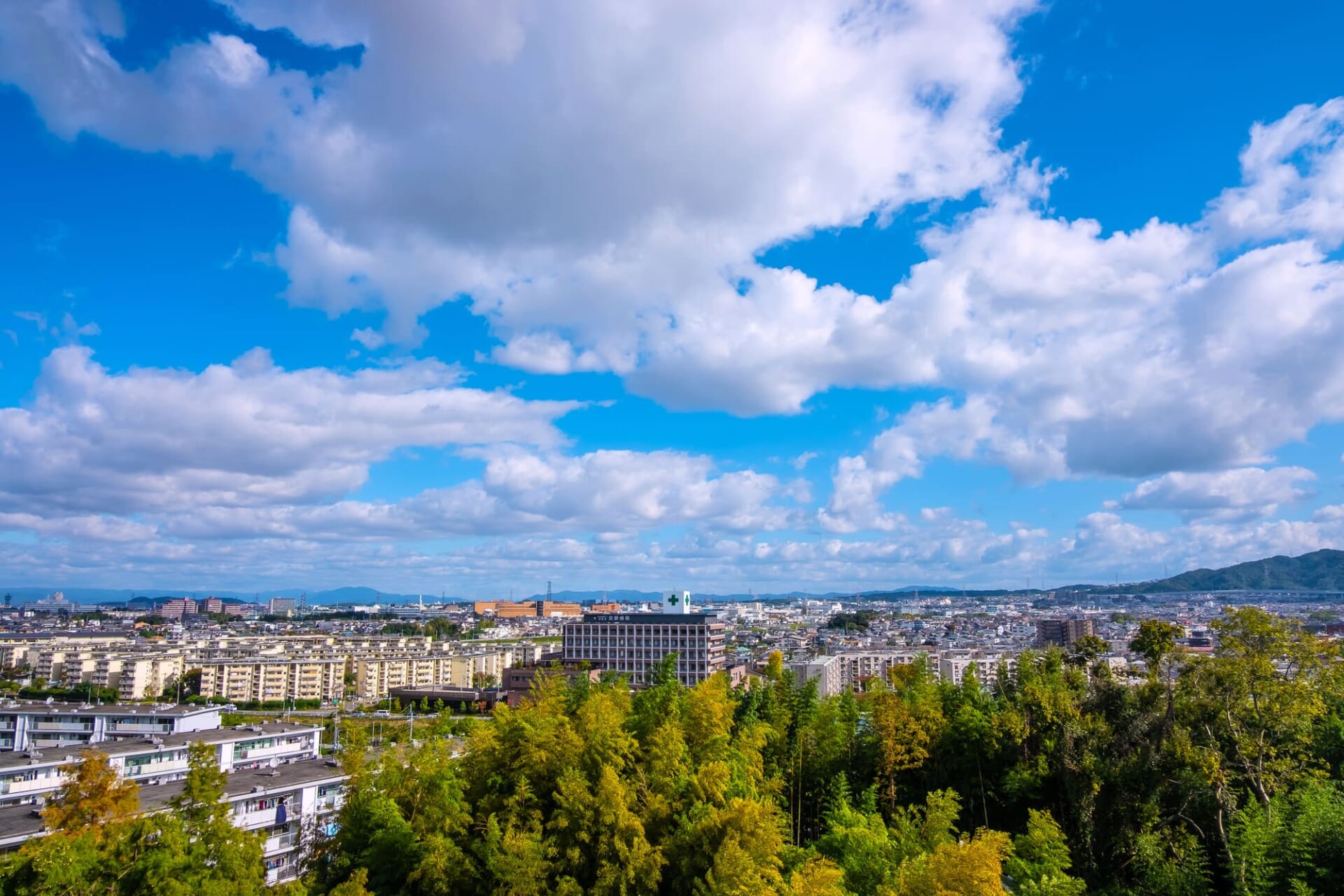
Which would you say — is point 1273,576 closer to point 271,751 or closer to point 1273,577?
point 1273,577

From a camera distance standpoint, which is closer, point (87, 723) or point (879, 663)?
point (87, 723)

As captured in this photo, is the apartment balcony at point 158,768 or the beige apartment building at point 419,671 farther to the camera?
the beige apartment building at point 419,671

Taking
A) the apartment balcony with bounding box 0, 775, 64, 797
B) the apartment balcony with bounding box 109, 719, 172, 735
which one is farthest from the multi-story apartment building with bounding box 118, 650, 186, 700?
Answer: the apartment balcony with bounding box 0, 775, 64, 797

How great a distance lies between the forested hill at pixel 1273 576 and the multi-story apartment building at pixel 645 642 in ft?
513

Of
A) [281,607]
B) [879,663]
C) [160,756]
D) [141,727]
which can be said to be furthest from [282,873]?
[281,607]

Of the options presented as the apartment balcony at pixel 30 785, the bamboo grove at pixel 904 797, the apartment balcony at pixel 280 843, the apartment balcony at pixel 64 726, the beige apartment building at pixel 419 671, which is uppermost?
the bamboo grove at pixel 904 797

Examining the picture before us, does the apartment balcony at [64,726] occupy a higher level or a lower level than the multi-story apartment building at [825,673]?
higher

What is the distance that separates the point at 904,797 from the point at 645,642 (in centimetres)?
2735

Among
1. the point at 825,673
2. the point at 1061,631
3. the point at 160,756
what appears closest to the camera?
the point at 160,756

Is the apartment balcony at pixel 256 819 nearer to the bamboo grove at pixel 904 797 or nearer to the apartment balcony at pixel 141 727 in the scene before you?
the bamboo grove at pixel 904 797

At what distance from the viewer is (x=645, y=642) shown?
42531mm

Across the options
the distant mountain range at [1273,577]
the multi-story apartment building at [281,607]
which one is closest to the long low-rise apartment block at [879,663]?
the multi-story apartment building at [281,607]

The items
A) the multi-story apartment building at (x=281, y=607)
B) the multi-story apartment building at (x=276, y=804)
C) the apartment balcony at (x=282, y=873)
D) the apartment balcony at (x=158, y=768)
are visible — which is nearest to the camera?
the multi-story apartment building at (x=276, y=804)

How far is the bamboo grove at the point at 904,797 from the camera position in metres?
9.68
